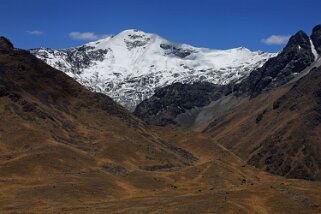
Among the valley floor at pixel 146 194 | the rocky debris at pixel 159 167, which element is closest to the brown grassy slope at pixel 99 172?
the valley floor at pixel 146 194

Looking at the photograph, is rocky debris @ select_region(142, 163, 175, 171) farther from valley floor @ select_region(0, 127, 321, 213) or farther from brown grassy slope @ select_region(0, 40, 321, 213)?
valley floor @ select_region(0, 127, 321, 213)

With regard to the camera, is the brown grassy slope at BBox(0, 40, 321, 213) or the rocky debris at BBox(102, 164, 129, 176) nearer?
the brown grassy slope at BBox(0, 40, 321, 213)

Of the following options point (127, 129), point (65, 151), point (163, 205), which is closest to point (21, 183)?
point (65, 151)

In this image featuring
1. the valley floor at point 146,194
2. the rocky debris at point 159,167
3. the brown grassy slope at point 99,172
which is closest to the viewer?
the valley floor at point 146,194

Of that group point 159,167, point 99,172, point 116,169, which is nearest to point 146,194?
point 99,172

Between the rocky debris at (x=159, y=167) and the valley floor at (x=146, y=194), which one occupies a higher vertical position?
the rocky debris at (x=159, y=167)

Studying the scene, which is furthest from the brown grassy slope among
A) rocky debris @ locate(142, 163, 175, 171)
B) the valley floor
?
rocky debris @ locate(142, 163, 175, 171)

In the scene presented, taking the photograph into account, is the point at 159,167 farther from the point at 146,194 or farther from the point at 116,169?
the point at 146,194

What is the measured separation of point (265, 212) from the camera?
96.9 meters

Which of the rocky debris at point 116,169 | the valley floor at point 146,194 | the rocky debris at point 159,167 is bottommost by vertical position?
the valley floor at point 146,194

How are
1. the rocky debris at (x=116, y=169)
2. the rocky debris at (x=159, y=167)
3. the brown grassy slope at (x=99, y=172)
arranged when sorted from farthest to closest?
the rocky debris at (x=159, y=167), the rocky debris at (x=116, y=169), the brown grassy slope at (x=99, y=172)

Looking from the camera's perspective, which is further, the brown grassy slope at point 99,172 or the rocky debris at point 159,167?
the rocky debris at point 159,167

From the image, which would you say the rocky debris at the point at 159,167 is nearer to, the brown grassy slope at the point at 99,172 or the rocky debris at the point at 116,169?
the brown grassy slope at the point at 99,172

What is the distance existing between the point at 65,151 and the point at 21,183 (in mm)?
26078
